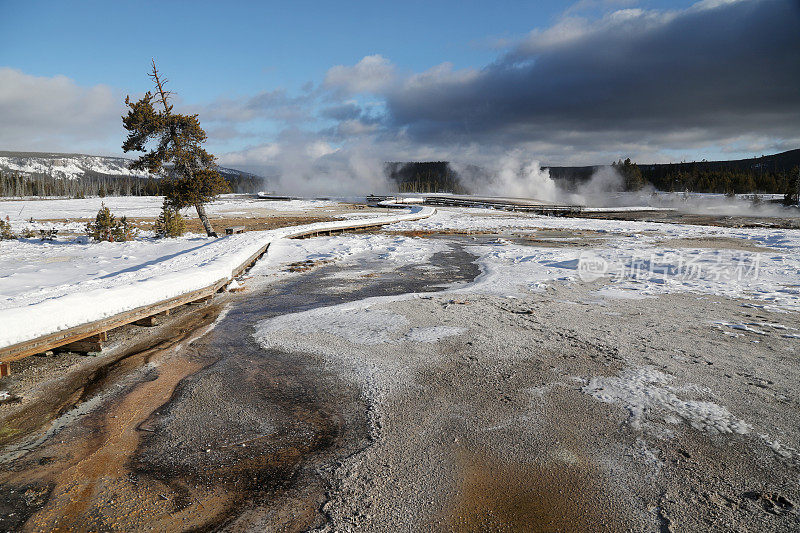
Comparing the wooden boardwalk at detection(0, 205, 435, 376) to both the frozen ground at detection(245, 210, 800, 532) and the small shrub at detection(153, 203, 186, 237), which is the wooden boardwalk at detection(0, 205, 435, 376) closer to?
the frozen ground at detection(245, 210, 800, 532)

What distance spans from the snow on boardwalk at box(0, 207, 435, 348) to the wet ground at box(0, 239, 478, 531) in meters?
1.54

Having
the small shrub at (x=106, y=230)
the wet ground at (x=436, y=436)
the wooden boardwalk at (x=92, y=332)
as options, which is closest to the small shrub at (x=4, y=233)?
the small shrub at (x=106, y=230)

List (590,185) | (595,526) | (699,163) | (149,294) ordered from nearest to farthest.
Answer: (595,526) < (149,294) < (590,185) < (699,163)

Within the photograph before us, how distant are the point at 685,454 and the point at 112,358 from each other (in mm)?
7948

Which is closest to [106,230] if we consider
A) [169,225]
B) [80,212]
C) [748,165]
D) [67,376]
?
[169,225]

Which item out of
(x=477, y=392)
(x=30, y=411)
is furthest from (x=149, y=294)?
(x=477, y=392)

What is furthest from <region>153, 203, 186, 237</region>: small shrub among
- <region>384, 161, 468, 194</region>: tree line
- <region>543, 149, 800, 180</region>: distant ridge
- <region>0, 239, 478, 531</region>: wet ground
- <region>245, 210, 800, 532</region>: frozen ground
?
<region>543, 149, 800, 180</region>: distant ridge

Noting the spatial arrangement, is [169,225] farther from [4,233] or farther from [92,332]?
[92,332]

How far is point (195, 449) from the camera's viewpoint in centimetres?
466

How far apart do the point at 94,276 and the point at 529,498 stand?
13.1 m

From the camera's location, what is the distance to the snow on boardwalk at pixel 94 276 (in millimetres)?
6977

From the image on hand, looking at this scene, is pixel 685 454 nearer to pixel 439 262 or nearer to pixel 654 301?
pixel 654 301

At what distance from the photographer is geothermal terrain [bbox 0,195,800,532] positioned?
3.80m

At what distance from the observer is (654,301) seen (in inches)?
418
